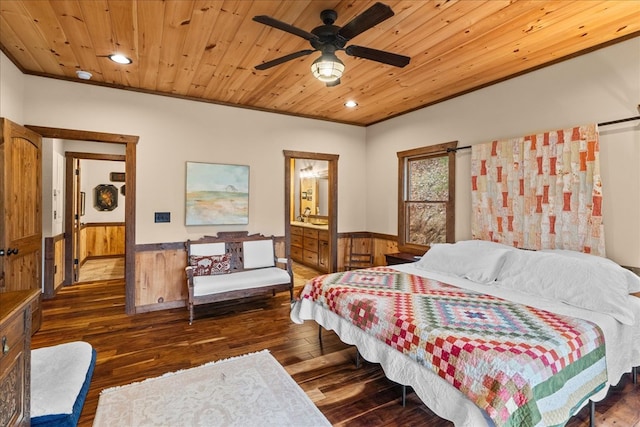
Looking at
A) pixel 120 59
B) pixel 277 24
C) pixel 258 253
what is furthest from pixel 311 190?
pixel 277 24

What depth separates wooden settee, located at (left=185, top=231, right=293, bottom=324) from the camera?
376cm

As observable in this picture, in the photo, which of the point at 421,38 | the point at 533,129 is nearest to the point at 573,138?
the point at 533,129

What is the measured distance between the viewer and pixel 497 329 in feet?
6.04

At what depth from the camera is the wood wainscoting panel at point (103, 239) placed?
754 centimetres

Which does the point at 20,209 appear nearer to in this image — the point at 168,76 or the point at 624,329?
the point at 168,76

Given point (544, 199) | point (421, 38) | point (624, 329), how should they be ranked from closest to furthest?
point (624, 329), point (421, 38), point (544, 199)

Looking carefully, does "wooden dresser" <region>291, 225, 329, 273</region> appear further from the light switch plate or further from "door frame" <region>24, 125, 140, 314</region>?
"door frame" <region>24, 125, 140, 314</region>

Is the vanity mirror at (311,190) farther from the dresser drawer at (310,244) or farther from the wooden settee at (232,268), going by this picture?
the wooden settee at (232,268)

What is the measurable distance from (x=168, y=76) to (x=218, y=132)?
102 centimetres

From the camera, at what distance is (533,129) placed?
3.33m

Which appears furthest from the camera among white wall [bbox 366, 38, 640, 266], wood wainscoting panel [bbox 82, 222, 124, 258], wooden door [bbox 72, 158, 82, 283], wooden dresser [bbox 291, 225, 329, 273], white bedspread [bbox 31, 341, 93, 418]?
wood wainscoting panel [bbox 82, 222, 124, 258]

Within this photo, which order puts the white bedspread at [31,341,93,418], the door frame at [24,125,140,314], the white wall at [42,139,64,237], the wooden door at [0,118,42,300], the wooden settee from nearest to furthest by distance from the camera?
the white bedspread at [31,341,93,418] → the wooden door at [0,118,42,300] → the wooden settee → the door frame at [24,125,140,314] → the white wall at [42,139,64,237]

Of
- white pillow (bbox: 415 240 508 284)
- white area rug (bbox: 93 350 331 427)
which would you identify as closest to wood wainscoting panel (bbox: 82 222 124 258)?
white area rug (bbox: 93 350 331 427)

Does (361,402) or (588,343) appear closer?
(588,343)
